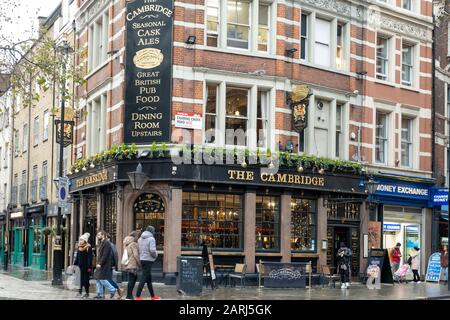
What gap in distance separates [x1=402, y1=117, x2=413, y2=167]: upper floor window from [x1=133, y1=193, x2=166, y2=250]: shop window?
41.2 ft

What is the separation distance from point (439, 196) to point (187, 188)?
518 inches

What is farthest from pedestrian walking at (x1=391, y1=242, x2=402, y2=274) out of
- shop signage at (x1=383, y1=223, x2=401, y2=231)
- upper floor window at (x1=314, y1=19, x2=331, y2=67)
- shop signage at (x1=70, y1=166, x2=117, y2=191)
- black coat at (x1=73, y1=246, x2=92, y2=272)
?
black coat at (x1=73, y1=246, x2=92, y2=272)

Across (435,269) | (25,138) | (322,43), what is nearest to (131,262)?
(322,43)

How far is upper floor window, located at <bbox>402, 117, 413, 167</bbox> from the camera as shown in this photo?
32.8m

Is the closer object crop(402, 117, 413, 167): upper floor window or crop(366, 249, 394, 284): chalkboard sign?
crop(366, 249, 394, 284): chalkboard sign

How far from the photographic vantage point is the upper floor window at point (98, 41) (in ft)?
97.0

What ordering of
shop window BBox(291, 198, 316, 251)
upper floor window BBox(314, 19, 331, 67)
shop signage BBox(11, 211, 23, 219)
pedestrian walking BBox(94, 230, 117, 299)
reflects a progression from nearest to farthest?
1. pedestrian walking BBox(94, 230, 117, 299)
2. shop window BBox(291, 198, 316, 251)
3. upper floor window BBox(314, 19, 331, 67)
4. shop signage BBox(11, 211, 23, 219)

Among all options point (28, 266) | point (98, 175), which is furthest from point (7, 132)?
point (98, 175)

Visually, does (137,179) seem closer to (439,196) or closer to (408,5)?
(439,196)

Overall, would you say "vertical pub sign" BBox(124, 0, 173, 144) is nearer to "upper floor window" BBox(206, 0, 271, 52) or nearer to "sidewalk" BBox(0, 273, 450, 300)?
"upper floor window" BBox(206, 0, 271, 52)

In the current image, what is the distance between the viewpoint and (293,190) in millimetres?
27297

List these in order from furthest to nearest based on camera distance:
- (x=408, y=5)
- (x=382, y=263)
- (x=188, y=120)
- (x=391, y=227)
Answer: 1. (x=408, y=5)
2. (x=391, y=227)
3. (x=382, y=263)
4. (x=188, y=120)

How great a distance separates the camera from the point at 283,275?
2438 centimetres

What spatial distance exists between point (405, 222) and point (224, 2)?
13.3 metres
